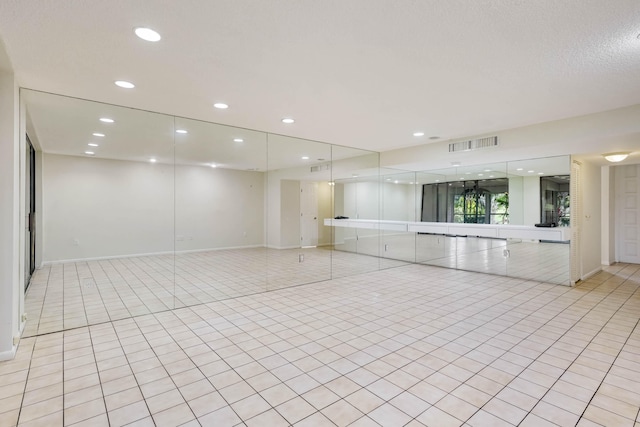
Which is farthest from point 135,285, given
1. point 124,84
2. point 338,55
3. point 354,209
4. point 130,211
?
point 354,209

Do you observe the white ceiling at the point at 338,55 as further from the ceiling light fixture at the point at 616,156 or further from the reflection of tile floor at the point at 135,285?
the reflection of tile floor at the point at 135,285

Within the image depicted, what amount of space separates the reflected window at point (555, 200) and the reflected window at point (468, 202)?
586 millimetres

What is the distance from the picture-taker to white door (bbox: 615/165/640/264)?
7.23 metres

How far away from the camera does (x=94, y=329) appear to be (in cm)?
333

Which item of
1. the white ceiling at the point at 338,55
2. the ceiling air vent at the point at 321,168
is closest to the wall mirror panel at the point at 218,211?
the white ceiling at the point at 338,55

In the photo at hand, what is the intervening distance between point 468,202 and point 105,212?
6.55m

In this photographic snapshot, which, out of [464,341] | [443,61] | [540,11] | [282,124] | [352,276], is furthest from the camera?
[352,276]

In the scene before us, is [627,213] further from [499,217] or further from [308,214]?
[308,214]

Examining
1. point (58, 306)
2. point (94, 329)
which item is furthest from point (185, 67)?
point (58, 306)

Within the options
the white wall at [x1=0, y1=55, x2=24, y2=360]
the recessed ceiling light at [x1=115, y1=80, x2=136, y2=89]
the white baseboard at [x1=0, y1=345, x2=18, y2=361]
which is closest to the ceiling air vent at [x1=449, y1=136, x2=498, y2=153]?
the recessed ceiling light at [x1=115, y1=80, x2=136, y2=89]

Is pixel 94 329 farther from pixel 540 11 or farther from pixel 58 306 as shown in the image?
pixel 540 11

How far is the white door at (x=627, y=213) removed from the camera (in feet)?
23.7

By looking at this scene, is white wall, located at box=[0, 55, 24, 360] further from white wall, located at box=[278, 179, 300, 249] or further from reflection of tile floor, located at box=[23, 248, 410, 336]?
white wall, located at box=[278, 179, 300, 249]

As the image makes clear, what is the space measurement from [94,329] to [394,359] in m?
3.19
